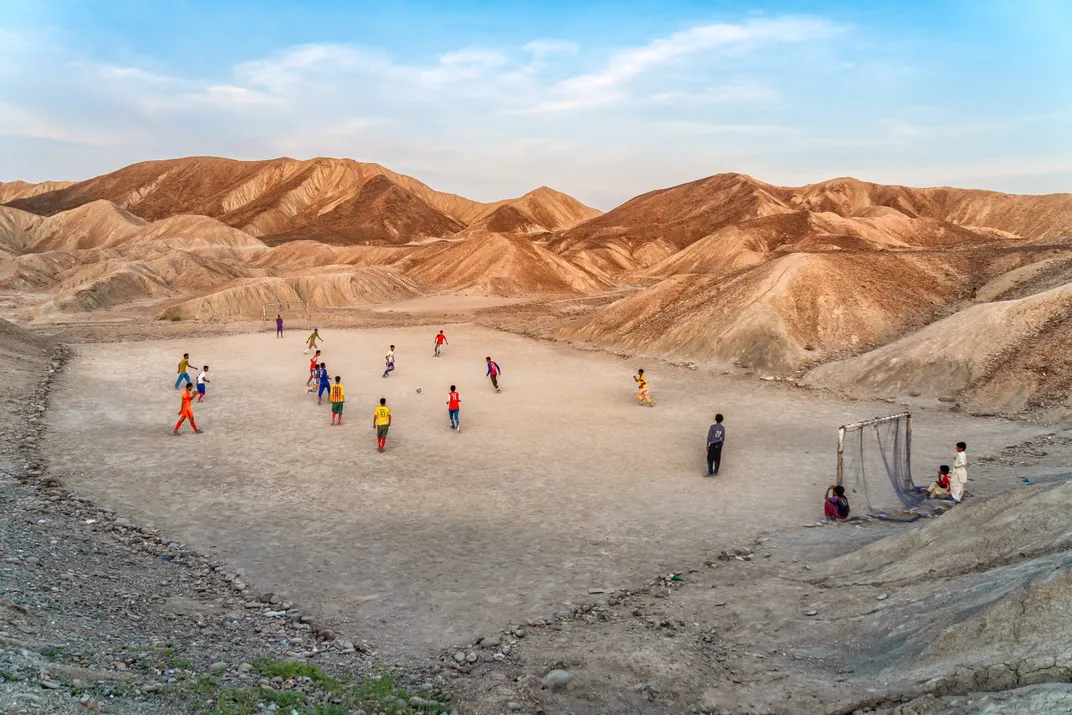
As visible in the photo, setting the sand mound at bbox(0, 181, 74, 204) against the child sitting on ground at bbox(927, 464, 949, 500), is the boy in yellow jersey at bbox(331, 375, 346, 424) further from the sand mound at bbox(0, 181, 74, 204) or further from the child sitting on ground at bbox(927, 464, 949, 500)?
the sand mound at bbox(0, 181, 74, 204)

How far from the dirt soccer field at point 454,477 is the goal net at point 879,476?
61 centimetres

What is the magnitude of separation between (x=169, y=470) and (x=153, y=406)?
687cm

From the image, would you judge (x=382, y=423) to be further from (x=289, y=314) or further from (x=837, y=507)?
(x=289, y=314)

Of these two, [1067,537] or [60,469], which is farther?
[60,469]

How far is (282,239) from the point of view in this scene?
119312mm

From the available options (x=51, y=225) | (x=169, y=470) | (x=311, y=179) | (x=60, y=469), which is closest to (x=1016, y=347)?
(x=169, y=470)

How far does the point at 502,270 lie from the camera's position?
7175cm

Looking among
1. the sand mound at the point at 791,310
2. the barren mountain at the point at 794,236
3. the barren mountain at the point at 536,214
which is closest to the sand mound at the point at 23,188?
the barren mountain at the point at 536,214

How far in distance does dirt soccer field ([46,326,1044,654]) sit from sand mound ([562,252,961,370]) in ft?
12.1

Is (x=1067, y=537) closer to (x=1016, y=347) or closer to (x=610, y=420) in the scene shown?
(x=610, y=420)

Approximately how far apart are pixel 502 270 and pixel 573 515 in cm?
6096

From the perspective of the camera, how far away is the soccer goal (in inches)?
1719

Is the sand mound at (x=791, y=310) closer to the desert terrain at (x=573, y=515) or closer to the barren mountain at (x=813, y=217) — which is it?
the desert terrain at (x=573, y=515)

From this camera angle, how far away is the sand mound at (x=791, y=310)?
2842cm
